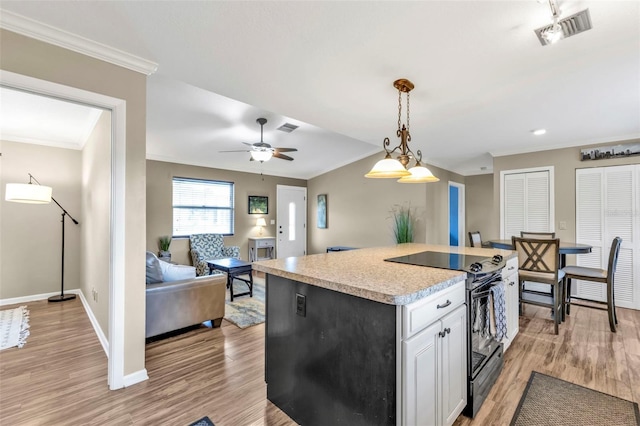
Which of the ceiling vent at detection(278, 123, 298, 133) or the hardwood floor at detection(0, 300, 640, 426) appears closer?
the hardwood floor at detection(0, 300, 640, 426)

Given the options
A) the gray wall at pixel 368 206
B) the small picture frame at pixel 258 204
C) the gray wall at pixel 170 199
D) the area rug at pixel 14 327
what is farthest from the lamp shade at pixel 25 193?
the gray wall at pixel 368 206

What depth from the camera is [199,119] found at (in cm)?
417

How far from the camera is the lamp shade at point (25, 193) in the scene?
3523 millimetres

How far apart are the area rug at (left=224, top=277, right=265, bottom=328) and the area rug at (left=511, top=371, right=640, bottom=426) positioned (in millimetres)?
2659

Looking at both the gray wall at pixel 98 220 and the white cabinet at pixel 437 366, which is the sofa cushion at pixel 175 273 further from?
the white cabinet at pixel 437 366

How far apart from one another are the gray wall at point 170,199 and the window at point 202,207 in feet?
0.42

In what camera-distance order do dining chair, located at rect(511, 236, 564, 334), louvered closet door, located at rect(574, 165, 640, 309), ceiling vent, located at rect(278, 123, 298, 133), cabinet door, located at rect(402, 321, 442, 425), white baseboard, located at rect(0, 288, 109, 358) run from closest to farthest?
cabinet door, located at rect(402, 321, 442, 425), dining chair, located at rect(511, 236, 564, 334), white baseboard, located at rect(0, 288, 109, 358), louvered closet door, located at rect(574, 165, 640, 309), ceiling vent, located at rect(278, 123, 298, 133)

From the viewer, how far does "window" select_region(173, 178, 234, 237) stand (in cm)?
582

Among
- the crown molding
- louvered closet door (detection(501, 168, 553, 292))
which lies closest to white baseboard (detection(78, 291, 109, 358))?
the crown molding

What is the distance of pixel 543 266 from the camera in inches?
121

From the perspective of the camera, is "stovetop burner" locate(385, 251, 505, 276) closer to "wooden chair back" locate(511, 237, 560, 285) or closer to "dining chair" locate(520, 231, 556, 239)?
"wooden chair back" locate(511, 237, 560, 285)

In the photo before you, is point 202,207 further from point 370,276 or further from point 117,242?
point 370,276

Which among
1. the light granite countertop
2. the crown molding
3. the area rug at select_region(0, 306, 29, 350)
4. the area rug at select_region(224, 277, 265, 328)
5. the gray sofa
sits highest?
the crown molding

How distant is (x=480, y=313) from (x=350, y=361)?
1.12 meters
